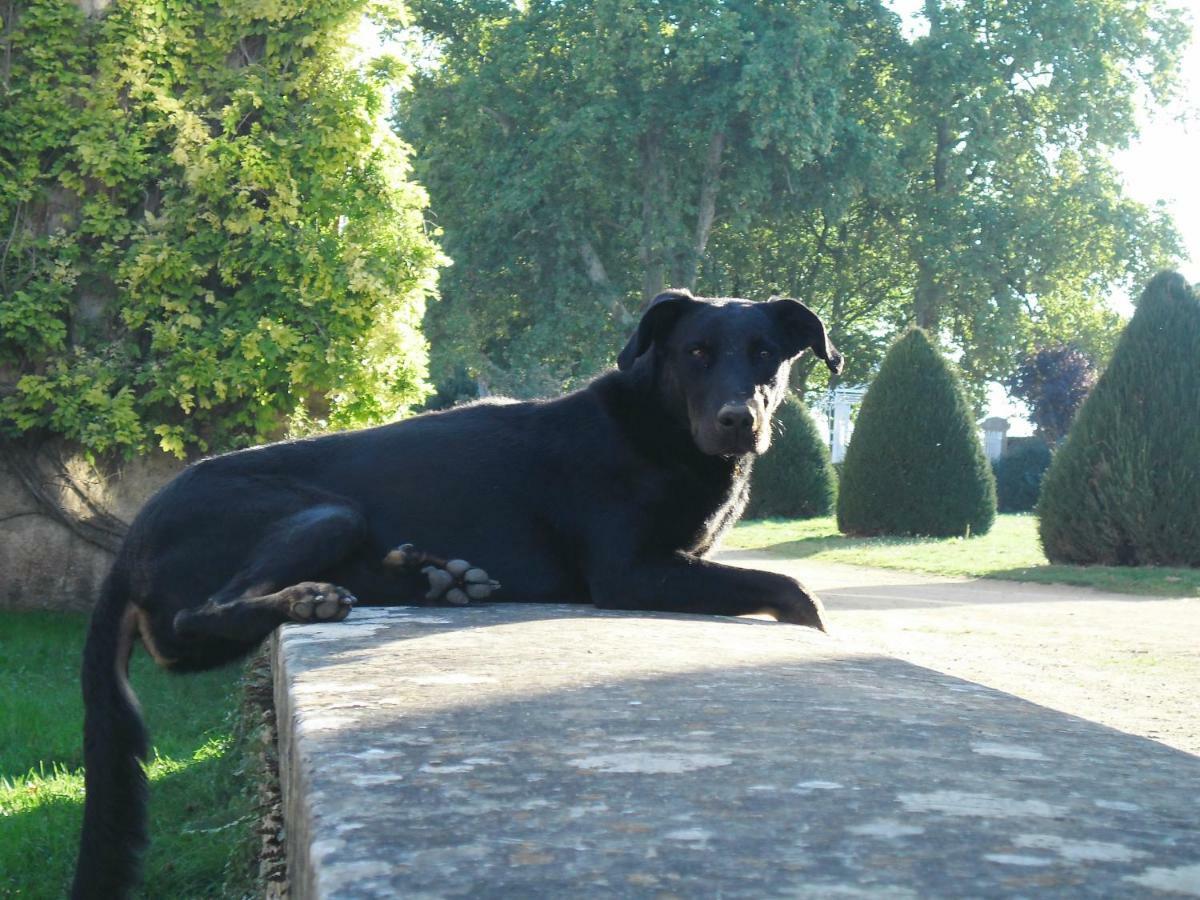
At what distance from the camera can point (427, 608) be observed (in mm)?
4328

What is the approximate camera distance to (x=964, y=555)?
18250 millimetres

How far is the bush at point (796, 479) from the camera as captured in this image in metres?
27.2

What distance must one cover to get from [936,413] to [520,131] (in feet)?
64.4

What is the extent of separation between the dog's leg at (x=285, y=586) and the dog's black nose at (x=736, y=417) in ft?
4.29

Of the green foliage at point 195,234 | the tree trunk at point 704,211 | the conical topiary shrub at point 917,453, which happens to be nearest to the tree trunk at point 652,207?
the tree trunk at point 704,211

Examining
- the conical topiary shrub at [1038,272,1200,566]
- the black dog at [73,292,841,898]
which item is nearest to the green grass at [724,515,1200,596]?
the conical topiary shrub at [1038,272,1200,566]

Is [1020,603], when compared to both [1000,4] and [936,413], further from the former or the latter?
[1000,4]

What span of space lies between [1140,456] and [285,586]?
14324 millimetres

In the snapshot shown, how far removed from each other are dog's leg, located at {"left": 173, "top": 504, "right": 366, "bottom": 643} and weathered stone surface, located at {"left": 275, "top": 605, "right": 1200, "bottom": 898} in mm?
858

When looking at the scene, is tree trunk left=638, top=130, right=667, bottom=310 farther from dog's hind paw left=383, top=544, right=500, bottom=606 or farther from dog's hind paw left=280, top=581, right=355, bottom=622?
dog's hind paw left=280, top=581, right=355, bottom=622

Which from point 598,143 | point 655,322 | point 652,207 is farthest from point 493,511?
point 598,143

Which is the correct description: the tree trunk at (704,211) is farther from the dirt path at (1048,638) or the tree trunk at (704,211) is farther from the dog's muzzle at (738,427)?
the dog's muzzle at (738,427)

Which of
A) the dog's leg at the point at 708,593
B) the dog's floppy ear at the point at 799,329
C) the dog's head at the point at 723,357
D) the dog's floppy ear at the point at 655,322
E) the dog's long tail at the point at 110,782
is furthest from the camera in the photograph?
the dog's floppy ear at the point at 799,329

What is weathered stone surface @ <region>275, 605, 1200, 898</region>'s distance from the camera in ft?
4.75
